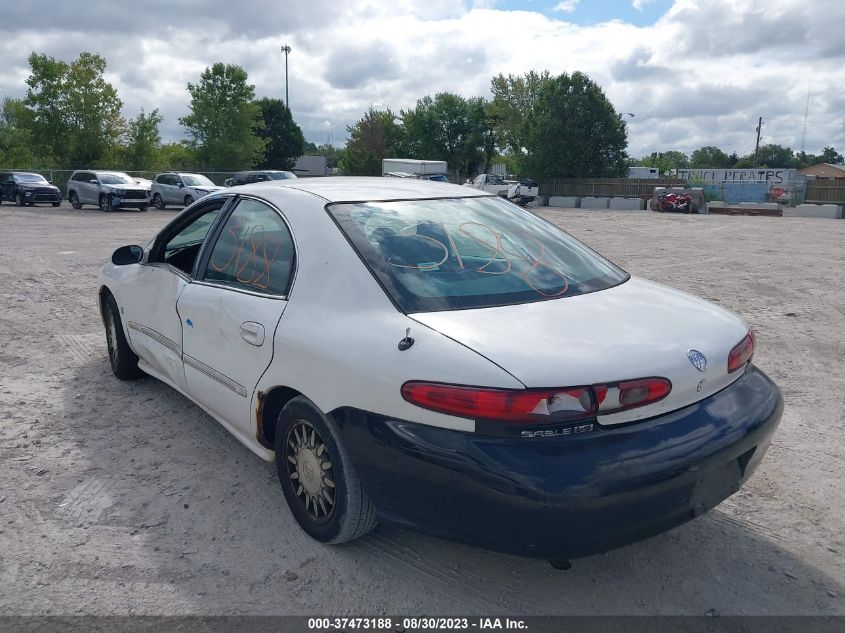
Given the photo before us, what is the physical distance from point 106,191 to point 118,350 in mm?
26059

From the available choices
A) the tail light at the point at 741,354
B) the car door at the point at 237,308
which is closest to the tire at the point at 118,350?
the car door at the point at 237,308

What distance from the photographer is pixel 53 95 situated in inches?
1559

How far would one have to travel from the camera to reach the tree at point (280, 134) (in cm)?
6550

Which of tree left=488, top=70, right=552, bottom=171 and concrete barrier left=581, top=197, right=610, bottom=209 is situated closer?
concrete barrier left=581, top=197, right=610, bottom=209

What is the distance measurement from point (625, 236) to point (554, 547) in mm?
17898

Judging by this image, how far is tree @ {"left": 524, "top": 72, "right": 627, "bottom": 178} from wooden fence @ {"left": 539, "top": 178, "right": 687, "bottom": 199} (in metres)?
0.66

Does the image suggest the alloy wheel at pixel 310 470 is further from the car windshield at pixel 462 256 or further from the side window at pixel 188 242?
the side window at pixel 188 242

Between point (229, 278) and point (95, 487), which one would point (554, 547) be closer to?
point (229, 278)

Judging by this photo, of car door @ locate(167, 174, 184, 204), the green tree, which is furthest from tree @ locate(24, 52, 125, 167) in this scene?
car door @ locate(167, 174, 184, 204)

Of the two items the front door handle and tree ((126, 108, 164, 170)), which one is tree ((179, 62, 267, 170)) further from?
the front door handle

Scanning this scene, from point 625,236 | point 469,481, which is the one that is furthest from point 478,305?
point 625,236

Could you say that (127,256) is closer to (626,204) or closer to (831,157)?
(626,204)

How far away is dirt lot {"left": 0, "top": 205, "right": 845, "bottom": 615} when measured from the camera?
2727 mm

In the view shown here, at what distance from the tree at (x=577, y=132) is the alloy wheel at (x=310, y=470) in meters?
43.2
